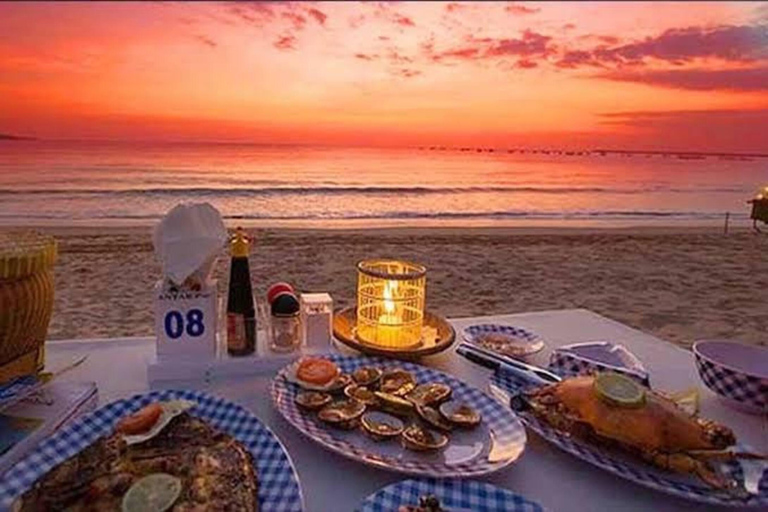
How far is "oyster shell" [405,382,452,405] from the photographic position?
1.04 m

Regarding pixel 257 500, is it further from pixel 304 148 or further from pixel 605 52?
pixel 304 148

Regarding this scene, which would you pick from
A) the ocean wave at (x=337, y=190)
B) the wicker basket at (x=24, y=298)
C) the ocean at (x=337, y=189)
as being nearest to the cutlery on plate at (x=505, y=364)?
the wicker basket at (x=24, y=298)

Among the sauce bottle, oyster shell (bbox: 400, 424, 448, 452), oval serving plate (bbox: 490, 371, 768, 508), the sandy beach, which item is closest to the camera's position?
oval serving plate (bbox: 490, 371, 768, 508)

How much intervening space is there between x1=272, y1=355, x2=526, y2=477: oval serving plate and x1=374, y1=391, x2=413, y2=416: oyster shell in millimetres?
77

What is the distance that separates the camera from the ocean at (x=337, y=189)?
1097 centimetres

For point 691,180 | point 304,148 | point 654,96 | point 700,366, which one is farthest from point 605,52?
point 304,148

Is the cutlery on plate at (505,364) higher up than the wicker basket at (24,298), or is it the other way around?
the wicker basket at (24,298)

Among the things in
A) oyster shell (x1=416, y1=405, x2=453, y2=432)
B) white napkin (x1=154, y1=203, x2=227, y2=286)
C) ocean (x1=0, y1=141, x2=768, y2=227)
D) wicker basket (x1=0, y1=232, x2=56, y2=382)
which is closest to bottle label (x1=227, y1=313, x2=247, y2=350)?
white napkin (x1=154, y1=203, x2=227, y2=286)

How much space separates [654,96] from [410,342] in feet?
36.2

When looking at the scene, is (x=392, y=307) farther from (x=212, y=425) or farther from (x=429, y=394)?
(x=212, y=425)

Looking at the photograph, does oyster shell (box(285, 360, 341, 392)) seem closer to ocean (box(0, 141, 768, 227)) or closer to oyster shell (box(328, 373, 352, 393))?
oyster shell (box(328, 373, 352, 393))

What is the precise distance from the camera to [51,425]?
0.93 m

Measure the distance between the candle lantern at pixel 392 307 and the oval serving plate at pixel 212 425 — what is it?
1.59ft

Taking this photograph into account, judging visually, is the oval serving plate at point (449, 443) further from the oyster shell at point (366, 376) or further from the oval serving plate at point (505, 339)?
the oval serving plate at point (505, 339)
